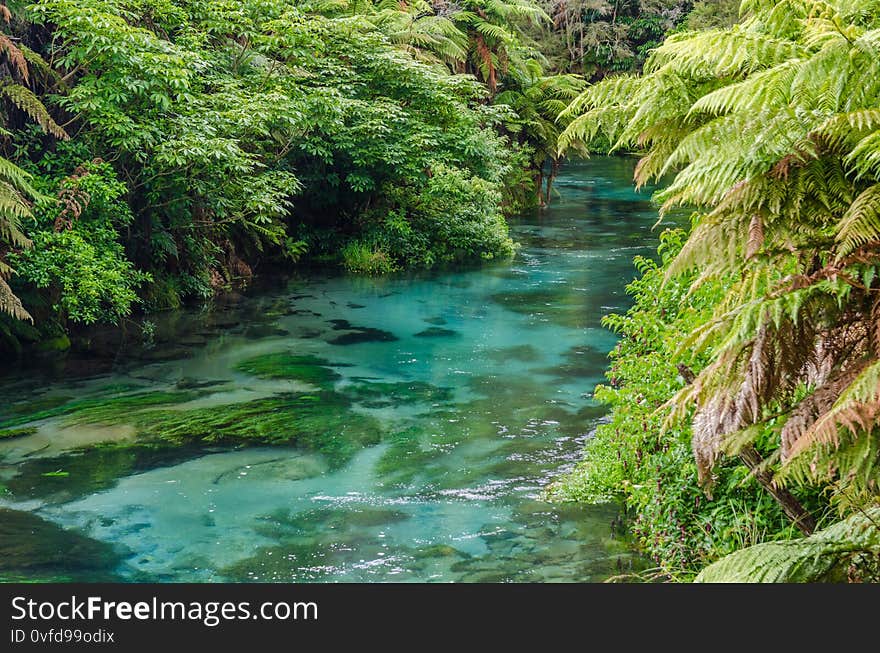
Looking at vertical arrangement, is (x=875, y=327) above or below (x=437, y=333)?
above

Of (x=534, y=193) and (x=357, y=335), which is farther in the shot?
(x=534, y=193)

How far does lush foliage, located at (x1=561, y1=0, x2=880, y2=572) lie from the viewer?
10.5 ft

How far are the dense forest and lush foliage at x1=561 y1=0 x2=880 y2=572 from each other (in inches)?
0.5

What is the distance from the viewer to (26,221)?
436 inches

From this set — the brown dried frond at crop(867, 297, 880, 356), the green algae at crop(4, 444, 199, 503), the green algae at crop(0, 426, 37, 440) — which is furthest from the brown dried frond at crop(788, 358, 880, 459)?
the green algae at crop(0, 426, 37, 440)

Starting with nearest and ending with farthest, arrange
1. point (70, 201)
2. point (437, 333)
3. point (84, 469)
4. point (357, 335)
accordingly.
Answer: point (84, 469), point (70, 201), point (357, 335), point (437, 333)

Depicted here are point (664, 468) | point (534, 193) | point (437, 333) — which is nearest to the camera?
point (664, 468)

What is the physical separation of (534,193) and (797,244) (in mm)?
22895

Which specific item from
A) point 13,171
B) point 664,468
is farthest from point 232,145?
point 664,468

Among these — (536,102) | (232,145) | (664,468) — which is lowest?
(664,468)

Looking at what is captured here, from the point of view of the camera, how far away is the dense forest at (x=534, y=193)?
3402 millimetres

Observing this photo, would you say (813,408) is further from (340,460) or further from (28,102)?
(28,102)

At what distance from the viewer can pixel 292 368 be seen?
11570 millimetres

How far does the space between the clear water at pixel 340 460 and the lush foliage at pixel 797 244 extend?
112 inches
